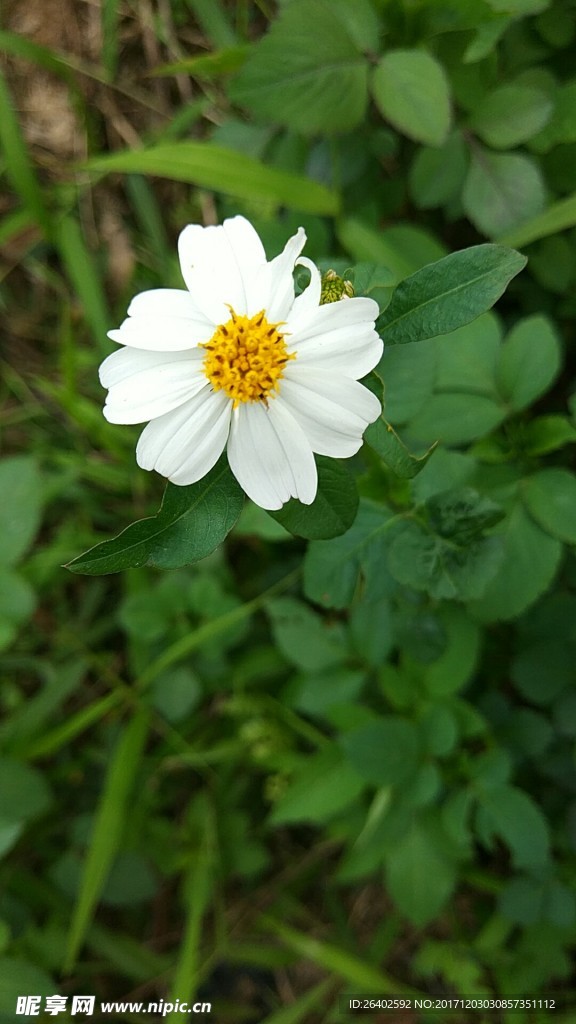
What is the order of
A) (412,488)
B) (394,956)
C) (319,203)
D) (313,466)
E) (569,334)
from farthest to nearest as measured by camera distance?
(394,956) < (569,334) < (319,203) < (412,488) < (313,466)

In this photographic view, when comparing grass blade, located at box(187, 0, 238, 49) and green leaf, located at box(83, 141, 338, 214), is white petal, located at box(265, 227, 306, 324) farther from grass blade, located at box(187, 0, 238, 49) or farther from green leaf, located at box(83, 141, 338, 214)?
grass blade, located at box(187, 0, 238, 49)

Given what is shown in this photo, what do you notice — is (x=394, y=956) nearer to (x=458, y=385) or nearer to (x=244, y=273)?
(x=458, y=385)

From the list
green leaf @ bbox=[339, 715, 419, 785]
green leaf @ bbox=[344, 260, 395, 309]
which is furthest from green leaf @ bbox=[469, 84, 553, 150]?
green leaf @ bbox=[339, 715, 419, 785]

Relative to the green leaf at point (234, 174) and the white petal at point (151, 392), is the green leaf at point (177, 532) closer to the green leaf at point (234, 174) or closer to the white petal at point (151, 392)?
the white petal at point (151, 392)

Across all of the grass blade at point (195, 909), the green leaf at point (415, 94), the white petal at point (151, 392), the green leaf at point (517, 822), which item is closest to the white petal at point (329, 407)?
the white petal at point (151, 392)

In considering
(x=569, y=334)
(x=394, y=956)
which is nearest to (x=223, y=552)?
(x=569, y=334)

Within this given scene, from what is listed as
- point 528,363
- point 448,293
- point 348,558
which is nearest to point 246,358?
point 448,293
